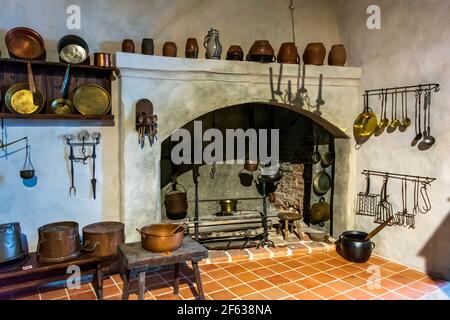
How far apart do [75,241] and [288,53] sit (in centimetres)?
286

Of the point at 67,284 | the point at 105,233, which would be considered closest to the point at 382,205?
the point at 105,233

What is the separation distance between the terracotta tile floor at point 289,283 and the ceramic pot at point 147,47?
7.09ft

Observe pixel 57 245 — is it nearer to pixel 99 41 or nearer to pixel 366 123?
pixel 99 41

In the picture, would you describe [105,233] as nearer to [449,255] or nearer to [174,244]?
[174,244]

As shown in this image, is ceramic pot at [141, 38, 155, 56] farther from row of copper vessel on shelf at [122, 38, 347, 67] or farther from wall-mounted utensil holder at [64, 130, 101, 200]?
wall-mounted utensil holder at [64, 130, 101, 200]

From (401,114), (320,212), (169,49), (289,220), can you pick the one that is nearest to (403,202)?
(401,114)

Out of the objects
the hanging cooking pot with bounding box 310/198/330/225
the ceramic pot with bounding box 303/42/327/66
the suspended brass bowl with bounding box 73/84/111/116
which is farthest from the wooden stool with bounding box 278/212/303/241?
the suspended brass bowl with bounding box 73/84/111/116

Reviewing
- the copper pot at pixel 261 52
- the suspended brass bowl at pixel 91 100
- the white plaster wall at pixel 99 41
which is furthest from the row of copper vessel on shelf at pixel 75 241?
the copper pot at pixel 261 52

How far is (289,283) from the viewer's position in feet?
10.9

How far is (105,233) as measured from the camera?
3.04 metres

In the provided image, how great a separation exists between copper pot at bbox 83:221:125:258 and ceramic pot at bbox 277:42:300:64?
2.49 meters

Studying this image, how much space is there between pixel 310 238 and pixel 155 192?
2.16 meters

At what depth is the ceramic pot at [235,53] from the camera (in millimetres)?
3812

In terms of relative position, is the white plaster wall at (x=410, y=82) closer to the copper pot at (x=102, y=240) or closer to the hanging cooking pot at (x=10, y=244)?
the copper pot at (x=102, y=240)
